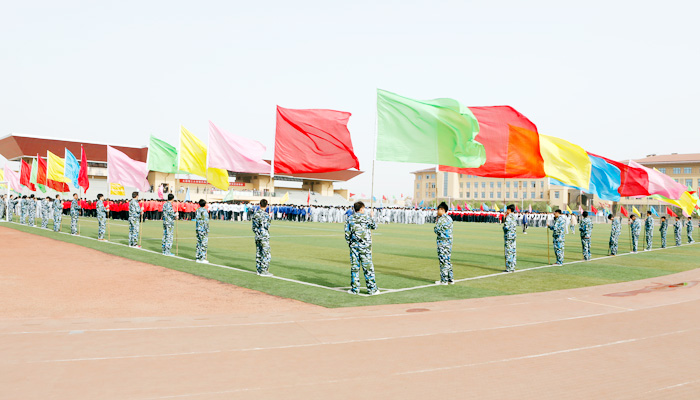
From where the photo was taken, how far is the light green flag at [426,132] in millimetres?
11547

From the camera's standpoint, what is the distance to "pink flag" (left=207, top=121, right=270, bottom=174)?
14398 mm

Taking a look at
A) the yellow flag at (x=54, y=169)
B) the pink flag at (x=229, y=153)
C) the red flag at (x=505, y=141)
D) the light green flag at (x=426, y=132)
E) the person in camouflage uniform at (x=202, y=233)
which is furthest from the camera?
the yellow flag at (x=54, y=169)

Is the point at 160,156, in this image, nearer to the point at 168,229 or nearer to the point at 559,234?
the point at 168,229

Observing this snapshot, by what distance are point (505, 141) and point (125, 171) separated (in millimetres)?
14215

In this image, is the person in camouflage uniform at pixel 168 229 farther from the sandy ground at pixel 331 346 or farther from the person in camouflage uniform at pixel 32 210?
the person in camouflage uniform at pixel 32 210

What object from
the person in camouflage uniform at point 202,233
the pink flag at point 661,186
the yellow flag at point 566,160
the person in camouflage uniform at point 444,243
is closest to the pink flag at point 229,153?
the person in camouflage uniform at point 202,233

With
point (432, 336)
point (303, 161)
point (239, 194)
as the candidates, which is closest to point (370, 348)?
point (432, 336)

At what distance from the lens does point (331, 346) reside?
615cm

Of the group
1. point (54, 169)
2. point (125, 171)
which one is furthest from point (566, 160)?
point (54, 169)

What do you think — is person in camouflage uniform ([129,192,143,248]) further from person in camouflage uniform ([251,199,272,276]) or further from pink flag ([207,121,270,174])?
person in camouflage uniform ([251,199,272,276])

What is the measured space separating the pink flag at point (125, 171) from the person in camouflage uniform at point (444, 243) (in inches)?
492

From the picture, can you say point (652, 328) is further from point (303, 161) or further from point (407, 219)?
point (407, 219)

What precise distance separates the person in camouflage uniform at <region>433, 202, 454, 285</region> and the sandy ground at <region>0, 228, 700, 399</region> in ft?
6.04

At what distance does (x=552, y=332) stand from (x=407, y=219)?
42798mm
